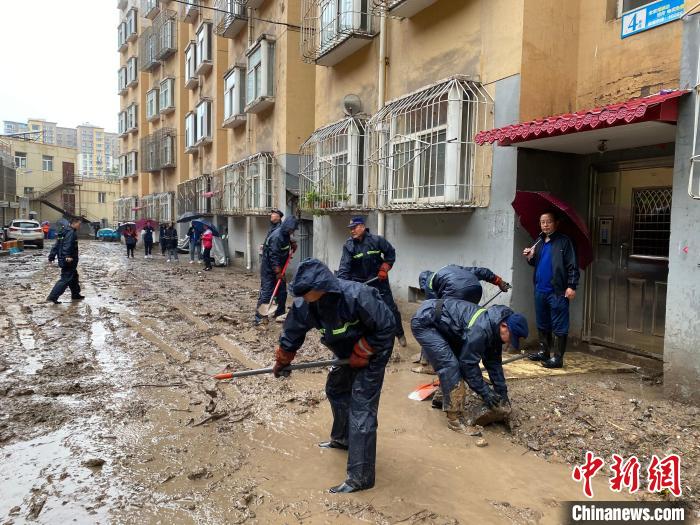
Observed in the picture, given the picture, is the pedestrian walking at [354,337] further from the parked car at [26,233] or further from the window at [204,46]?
the parked car at [26,233]

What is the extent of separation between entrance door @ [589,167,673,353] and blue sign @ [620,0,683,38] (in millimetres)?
1568

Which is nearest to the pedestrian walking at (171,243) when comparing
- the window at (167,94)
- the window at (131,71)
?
the window at (167,94)

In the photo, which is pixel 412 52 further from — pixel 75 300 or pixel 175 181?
pixel 175 181

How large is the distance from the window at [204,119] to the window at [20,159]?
132ft

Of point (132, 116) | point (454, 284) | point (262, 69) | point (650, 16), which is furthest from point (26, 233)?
point (650, 16)

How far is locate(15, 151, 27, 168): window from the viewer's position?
5144cm

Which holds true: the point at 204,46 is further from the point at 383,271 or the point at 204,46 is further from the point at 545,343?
the point at 545,343

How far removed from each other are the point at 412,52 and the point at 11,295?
977 centimetres

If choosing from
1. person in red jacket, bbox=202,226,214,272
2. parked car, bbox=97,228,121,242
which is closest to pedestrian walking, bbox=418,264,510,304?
person in red jacket, bbox=202,226,214,272

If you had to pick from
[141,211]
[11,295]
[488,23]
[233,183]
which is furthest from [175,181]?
[488,23]

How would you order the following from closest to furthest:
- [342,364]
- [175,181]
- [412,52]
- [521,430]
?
1. [342,364]
2. [521,430]
3. [412,52]
4. [175,181]

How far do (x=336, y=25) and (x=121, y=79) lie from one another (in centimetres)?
3277

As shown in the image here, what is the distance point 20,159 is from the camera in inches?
2037

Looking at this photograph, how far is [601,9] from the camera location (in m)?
6.38
